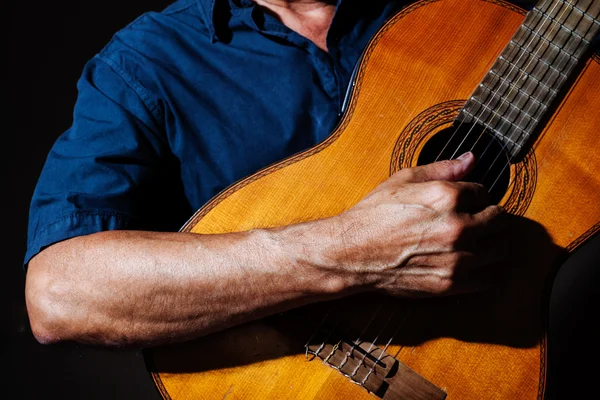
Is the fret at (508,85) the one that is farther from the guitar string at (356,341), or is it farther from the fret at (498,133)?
the guitar string at (356,341)

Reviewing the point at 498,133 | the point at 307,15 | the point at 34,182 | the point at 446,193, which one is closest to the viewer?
the point at 446,193

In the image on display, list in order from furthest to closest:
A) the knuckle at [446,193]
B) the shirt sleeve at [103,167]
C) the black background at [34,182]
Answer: the black background at [34,182], the shirt sleeve at [103,167], the knuckle at [446,193]

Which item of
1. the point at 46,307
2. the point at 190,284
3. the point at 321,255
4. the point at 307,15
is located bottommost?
the point at 46,307

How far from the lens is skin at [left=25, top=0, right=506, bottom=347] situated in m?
0.98

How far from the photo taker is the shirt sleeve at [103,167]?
1.06m

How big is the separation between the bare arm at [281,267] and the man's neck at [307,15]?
1.65 ft

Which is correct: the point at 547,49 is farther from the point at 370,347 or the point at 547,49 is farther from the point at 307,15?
the point at 370,347

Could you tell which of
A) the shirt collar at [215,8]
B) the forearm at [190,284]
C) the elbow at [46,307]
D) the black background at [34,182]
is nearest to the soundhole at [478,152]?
the forearm at [190,284]

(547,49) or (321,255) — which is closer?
(321,255)

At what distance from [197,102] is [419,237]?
56cm

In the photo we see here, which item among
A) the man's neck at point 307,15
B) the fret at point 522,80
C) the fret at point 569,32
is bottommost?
the man's neck at point 307,15

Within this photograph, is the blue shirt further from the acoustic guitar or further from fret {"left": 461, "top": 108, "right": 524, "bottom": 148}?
fret {"left": 461, "top": 108, "right": 524, "bottom": 148}

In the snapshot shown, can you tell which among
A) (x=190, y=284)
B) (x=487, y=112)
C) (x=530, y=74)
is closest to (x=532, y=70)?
(x=530, y=74)

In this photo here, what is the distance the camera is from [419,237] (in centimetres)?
98
